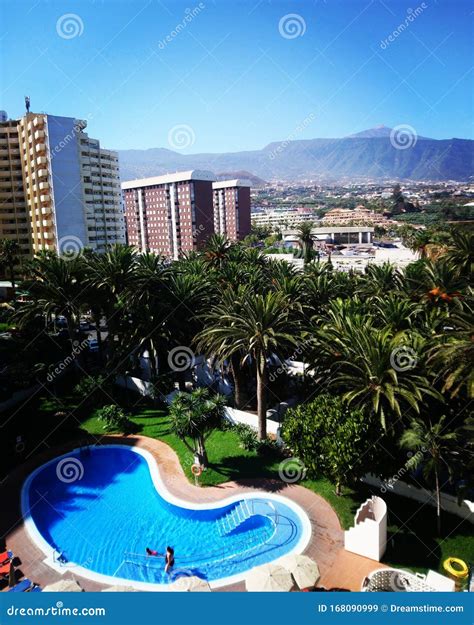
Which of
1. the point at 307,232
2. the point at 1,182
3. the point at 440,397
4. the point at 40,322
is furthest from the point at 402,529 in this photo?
the point at 1,182

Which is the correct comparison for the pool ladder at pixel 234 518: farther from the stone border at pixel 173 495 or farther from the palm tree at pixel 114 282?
the palm tree at pixel 114 282

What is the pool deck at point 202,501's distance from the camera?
15289mm

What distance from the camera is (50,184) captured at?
233ft

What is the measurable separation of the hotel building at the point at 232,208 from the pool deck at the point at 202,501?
140 m

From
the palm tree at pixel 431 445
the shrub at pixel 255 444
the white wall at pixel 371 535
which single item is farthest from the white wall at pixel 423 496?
the shrub at pixel 255 444

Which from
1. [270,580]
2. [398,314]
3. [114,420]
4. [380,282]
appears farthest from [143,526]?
[380,282]

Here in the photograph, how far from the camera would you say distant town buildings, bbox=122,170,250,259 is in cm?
12181

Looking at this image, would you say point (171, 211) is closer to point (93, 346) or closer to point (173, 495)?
point (93, 346)

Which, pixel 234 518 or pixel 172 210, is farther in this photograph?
pixel 172 210

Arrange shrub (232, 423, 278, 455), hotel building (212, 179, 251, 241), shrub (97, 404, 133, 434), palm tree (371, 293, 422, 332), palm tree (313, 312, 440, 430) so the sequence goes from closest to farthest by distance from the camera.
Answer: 1. palm tree (313, 312, 440, 430)
2. palm tree (371, 293, 422, 332)
3. shrub (232, 423, 278, 455)
4. shrub (97, 404, 133, 434)
5. hotel building (212, 179, 251, 241)

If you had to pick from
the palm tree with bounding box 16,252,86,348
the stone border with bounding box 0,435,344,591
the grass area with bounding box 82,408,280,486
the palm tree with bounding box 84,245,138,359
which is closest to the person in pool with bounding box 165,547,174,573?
the stone border with bounding box 0,435,344,591

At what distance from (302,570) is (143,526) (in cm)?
758

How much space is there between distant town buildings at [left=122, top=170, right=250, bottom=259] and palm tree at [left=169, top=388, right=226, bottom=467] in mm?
95551

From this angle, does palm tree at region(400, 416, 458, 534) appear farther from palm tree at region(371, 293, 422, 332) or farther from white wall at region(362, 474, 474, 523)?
palm tree at region(371, 293, 422, 332)
